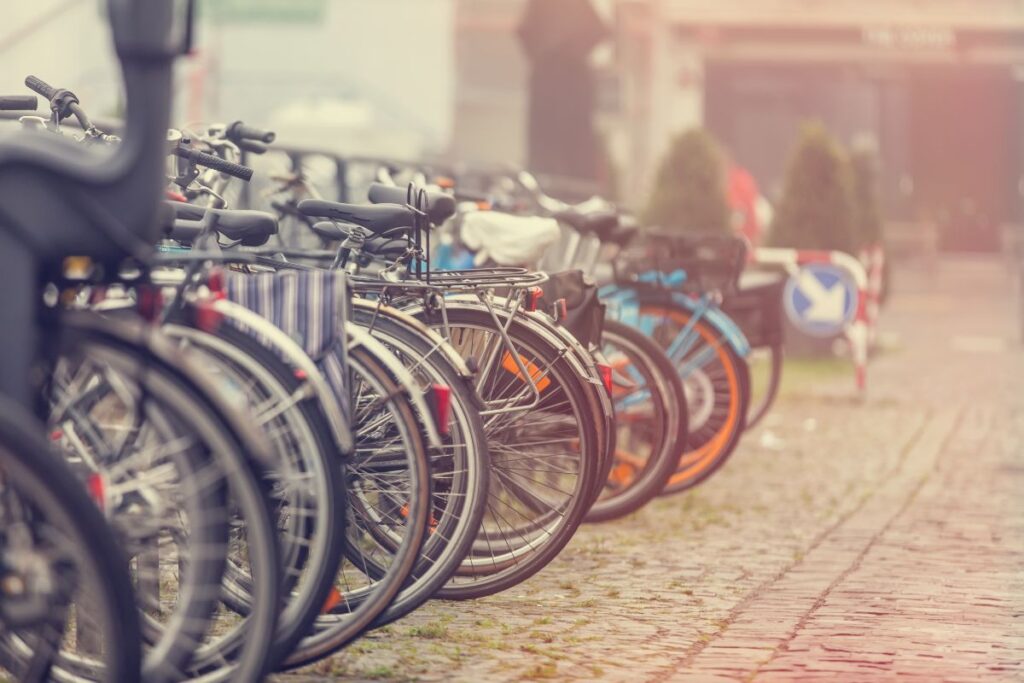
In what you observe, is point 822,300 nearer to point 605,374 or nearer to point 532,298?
point 605,374

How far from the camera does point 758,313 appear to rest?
9875 millimetres

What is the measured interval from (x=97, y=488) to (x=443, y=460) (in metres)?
1.58

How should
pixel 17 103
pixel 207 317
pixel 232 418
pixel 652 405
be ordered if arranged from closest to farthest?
1. pixel 232 418
2. pixel 207 317
3. pixel 17 103
4. pixel 652 405

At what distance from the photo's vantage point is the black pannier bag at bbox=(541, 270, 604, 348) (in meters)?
6.82

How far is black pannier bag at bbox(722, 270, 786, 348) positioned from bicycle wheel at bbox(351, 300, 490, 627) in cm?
443

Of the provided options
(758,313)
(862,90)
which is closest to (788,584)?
(758,313)

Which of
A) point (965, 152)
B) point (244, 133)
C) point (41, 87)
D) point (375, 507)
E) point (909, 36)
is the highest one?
point (909, 36)

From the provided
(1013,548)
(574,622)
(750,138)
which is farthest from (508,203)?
(750,138)

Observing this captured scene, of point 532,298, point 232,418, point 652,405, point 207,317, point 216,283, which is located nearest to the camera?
point 232,418

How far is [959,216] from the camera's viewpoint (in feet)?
114

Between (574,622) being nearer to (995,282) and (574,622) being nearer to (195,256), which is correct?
(195,256)

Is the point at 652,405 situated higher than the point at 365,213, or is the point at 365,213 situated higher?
the point at 365,213

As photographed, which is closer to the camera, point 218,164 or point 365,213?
point 365,213

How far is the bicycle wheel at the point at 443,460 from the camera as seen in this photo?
206 inches
